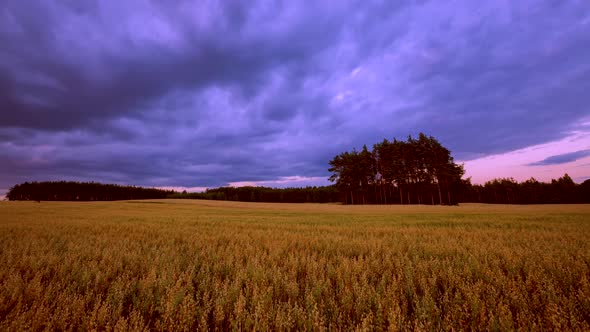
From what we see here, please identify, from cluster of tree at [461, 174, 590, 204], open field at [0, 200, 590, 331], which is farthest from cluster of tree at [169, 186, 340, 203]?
open field at [0, 200, 590, 331]

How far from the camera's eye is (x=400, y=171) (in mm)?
57188

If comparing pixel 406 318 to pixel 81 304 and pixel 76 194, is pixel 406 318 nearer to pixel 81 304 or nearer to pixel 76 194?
pixel 81 304

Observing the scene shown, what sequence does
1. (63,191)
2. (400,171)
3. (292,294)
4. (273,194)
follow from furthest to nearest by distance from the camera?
(273,194)
(63,191)
(400,171)
(292,294)

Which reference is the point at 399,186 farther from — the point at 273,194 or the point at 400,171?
the point at 273,194

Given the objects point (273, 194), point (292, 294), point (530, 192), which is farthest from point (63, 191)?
point (530, 192)

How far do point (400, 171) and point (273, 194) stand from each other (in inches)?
2666

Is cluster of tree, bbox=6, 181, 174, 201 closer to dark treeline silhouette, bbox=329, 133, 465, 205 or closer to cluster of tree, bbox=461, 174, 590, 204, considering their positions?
dark treeline silhouette, bbox=329, 133, 465, 205

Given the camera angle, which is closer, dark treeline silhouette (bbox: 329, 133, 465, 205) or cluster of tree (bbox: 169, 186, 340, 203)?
dark treeline silhouette (bbox: 329, 133, 465, 205)

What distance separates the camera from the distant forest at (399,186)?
56938mm

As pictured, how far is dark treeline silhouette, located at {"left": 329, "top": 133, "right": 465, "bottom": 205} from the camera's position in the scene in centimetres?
5575

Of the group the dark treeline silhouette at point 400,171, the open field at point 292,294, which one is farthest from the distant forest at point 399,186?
the open field at point 292,294

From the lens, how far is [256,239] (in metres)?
8.32

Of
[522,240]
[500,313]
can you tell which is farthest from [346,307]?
[522,240]

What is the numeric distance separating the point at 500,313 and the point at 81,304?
17.0 feet
